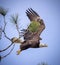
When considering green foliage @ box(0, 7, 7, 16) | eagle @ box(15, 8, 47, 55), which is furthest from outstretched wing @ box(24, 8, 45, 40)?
green foliage @ box(0, 7, 7, 16)

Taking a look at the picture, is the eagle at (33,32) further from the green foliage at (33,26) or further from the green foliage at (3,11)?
the green foliage at (3,11)

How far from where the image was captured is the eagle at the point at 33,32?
7.20 ft

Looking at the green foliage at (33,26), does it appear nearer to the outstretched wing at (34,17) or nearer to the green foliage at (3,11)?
the outstretched wing at (34,17)

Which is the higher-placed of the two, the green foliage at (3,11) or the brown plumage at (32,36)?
the green foliage at (3,11)

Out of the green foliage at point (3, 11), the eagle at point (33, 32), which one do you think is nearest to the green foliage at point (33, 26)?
the eagle at point (33, 32)

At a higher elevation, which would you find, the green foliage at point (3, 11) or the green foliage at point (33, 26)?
the green foliage at point (3, 11)

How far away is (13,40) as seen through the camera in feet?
7.23

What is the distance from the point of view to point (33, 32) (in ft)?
7.22

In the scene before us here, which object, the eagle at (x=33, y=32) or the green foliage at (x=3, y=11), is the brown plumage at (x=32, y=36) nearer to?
the eagle at (x=33, y=32)

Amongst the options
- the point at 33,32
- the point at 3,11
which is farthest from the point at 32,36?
the point at 3,11

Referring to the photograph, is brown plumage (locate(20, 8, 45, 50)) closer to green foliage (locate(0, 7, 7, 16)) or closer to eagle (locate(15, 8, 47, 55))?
eagle (locate(15, 8, 47, 55))

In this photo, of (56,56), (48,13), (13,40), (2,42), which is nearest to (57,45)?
(56,56)

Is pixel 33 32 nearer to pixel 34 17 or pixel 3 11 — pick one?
pixel 34 17

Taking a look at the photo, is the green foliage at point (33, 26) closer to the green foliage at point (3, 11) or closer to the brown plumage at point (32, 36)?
the brown plumage at point (32, 36)
